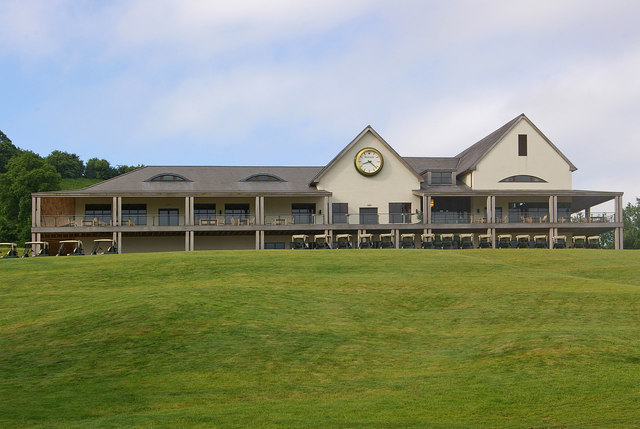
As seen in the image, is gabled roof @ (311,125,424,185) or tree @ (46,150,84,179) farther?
tree @ (46,150,84,179)

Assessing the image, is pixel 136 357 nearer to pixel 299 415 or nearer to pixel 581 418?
pixel 299 415

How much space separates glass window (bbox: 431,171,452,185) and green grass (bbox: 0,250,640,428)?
28554 mm

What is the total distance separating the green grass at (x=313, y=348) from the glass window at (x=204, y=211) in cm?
2425

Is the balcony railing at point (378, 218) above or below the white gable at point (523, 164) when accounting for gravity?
below

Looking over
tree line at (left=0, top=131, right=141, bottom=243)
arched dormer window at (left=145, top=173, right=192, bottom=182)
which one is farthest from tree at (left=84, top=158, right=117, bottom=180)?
arched dormer window at (left=145, top=173, right=192, bottom=182)

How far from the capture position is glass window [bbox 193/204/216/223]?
167 ft

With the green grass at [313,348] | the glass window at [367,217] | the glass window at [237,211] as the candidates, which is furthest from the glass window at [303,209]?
the green grass at [313,348]

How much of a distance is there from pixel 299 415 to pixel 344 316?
26.9 ft

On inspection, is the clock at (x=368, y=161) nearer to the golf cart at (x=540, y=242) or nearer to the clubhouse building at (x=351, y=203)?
the clubhouse building at (x=351, y=203)

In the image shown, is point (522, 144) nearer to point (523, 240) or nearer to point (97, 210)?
point (523, 240)

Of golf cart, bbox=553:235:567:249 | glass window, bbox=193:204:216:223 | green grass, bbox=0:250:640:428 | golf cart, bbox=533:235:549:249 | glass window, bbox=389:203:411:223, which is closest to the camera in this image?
green grass, bbox=0:250:640:428

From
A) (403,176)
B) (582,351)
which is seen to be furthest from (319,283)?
(403,176)

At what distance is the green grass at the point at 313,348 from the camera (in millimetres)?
10789

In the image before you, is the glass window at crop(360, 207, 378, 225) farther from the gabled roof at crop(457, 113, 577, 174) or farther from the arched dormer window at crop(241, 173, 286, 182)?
the gabled roof at crop(457, 113, 577, 174)
